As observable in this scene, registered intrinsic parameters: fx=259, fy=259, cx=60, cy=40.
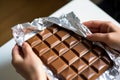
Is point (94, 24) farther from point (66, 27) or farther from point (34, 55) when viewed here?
point (34, 55)

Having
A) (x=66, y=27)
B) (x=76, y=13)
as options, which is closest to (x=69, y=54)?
(x=66, y=27)

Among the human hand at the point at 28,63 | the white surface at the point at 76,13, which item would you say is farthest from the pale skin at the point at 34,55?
the white surface at the point at 76,13

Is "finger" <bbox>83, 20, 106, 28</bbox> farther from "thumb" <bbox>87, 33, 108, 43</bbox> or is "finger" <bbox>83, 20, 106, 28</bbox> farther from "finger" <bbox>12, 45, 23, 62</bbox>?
"finger" <bbox>12, 45, 23, 62</bbox>

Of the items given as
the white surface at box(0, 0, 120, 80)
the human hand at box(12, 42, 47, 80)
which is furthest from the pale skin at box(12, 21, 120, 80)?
the white surface at box(0, 0, 120, 80)

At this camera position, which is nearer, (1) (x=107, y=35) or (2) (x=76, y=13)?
(1) (x=107, y=35)

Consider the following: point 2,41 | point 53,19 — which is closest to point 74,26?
point 53,19

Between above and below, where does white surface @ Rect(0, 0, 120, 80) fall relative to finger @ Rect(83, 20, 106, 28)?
above

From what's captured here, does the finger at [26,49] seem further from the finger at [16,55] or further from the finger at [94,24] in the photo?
the finger at [94,24]
